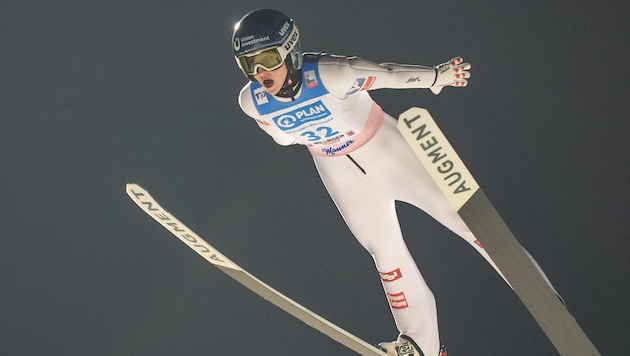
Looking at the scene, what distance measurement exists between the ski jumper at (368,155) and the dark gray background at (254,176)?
35.2 inches

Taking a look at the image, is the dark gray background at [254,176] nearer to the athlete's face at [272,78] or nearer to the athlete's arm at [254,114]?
the athlete's arm at [254,114]

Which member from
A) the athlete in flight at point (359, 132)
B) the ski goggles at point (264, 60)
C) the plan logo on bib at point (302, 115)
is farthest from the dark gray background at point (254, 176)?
the ski goggles at point (264, 60)

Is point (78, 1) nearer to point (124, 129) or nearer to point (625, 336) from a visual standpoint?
point (124, 129)

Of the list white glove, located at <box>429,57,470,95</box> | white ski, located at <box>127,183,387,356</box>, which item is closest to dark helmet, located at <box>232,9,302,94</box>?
white glove, located at <box>429,57,470,95</box>

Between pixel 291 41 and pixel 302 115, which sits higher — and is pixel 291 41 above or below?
above

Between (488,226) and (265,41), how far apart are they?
0.65 metres

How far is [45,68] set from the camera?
12.8 ft

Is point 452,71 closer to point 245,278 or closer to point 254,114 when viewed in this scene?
point 254,114

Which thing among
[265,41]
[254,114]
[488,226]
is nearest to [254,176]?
[254,114]

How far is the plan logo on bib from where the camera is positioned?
2715mm

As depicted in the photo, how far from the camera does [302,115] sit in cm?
273

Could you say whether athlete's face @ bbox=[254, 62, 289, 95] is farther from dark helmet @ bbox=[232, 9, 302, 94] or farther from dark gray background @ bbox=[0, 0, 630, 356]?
dark gray background @ bbox=[0, 0, 630, 356]

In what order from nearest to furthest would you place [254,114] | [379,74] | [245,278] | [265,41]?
[265,41] < [379,74] < [254,114] < [245,278]

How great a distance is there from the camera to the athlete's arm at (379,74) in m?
2.67
